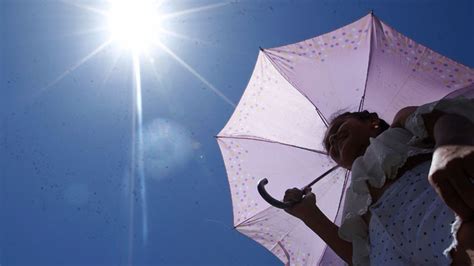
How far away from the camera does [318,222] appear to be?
2.35m

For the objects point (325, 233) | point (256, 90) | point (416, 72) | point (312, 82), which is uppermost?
point (256, 90)

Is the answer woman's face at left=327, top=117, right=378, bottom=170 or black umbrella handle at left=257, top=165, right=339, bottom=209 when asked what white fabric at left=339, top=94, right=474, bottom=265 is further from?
black umbrella handle at left=257, top=165, right=339, bottom=209

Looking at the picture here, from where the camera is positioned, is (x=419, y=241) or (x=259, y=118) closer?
(x=419, y=241)

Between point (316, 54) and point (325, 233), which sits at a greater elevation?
point (316, 54)

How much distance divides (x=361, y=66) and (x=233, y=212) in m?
1.49

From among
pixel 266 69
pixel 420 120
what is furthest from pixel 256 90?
pixel 420 120

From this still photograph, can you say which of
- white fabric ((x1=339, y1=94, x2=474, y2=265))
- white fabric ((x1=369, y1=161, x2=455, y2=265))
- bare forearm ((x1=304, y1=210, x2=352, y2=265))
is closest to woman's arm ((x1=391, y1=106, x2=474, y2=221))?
white fabric ((x1=369, y1=161, x2=455, y2=265))

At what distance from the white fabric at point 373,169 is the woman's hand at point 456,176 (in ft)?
2.06

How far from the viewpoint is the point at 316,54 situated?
300 centimetres

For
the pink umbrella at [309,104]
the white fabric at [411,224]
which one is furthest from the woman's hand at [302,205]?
the pink umbrella at [309,104]

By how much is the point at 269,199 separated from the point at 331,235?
44 centimetres

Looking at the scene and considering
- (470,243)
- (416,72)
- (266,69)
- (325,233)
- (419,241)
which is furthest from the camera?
(266,69)

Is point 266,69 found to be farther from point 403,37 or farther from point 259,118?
point 403,37

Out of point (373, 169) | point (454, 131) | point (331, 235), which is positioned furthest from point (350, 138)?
point (454, 131)
